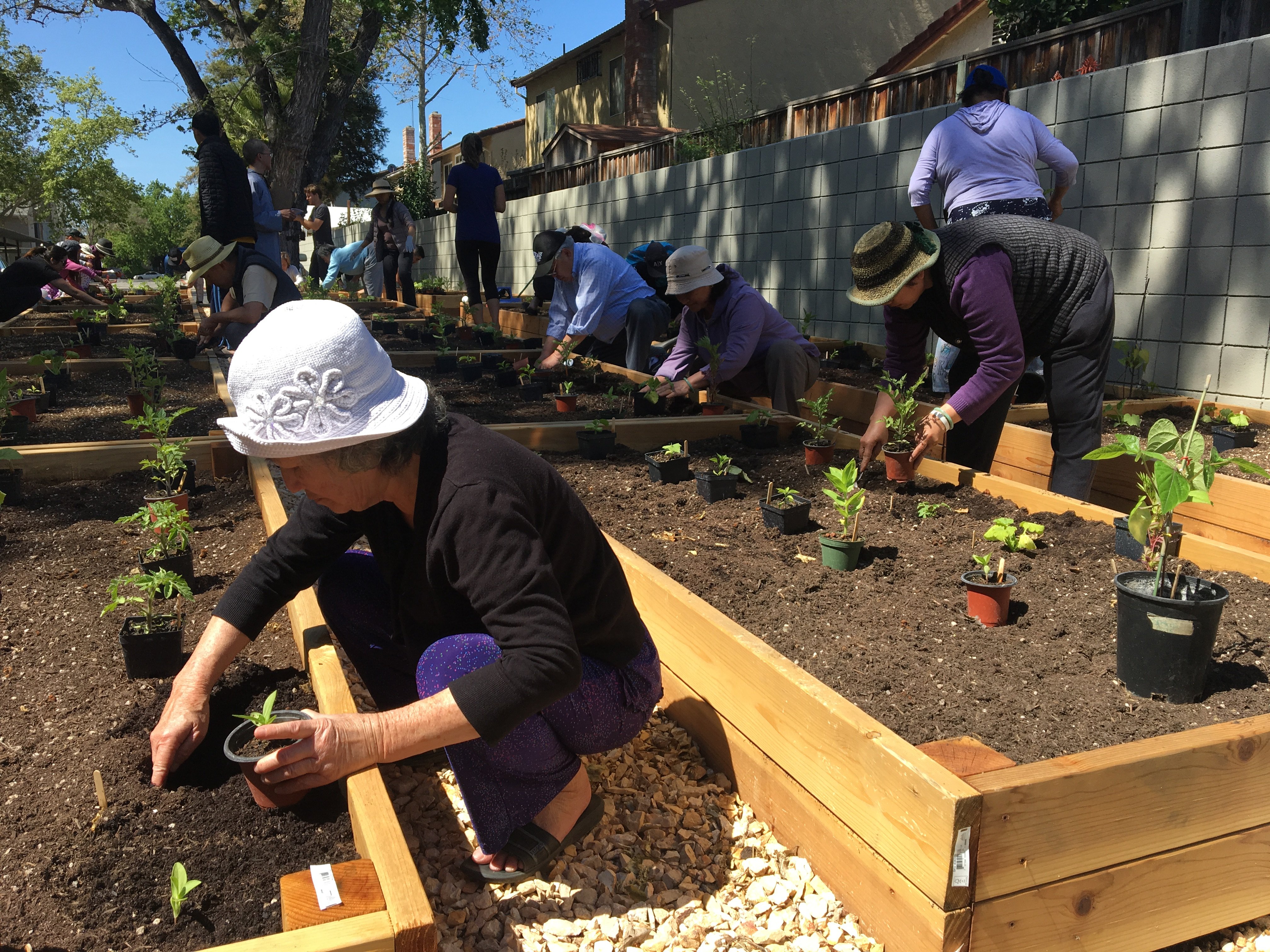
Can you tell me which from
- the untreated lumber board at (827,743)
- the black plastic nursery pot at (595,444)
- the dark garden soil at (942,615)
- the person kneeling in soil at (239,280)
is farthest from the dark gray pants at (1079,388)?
the person kneeling in soil at (239,280)

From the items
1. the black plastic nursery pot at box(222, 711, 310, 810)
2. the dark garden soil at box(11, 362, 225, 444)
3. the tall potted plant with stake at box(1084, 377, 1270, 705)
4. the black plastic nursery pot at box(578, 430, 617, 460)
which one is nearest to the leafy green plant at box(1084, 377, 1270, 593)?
the tall potted plant with stake at box(1084, 377, 1270, 705)

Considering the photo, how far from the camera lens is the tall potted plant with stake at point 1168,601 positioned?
1.97 m

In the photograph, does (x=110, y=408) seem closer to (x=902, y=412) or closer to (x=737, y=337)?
(x=737, y=337)

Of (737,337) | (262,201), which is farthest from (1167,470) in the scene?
(262,201)

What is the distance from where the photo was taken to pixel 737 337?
5.00 m

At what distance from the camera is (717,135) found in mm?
10031

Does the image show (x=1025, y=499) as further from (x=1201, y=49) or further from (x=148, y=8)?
(x=148, y=8)

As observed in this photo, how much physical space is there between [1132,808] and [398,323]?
31.7 feet

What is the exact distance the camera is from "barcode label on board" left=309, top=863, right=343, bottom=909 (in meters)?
1.42

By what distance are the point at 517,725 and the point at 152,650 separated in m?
1.25

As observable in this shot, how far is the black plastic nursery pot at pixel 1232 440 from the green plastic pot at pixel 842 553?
2.35 meters

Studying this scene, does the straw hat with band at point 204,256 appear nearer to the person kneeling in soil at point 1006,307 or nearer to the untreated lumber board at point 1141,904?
the person kneeling in soil at point 1006,307

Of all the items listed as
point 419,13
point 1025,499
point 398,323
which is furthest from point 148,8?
point 1025,499

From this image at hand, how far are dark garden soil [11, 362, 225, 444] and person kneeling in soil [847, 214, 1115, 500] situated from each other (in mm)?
3506
